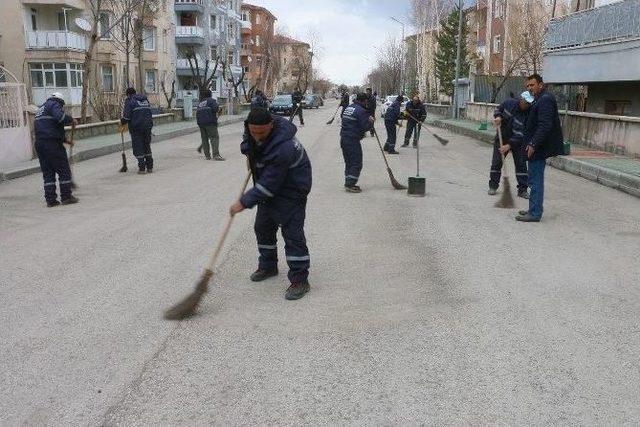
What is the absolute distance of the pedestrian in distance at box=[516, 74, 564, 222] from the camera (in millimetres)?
7664

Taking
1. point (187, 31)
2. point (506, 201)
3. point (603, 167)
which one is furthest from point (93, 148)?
point (187, 31)

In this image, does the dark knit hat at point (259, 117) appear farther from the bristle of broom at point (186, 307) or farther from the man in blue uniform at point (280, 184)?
the bristle of broom at point (186, 307)

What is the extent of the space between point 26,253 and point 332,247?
3.23 m

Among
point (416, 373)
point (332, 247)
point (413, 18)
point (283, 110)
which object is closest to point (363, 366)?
point (416, 373)

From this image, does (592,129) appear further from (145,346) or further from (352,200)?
(145,346)

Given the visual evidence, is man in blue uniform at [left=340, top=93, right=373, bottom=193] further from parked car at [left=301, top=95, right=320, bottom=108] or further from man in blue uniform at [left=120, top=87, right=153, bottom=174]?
parked car at [left=301, top=95, right=320, bottom=108]

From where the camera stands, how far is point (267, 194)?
187 inches

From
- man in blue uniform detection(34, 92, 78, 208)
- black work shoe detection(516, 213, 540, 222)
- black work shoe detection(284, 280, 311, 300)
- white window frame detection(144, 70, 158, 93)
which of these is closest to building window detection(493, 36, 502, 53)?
white window frame detection(144, 70, 158, 93)

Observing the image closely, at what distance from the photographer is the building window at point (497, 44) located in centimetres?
4311

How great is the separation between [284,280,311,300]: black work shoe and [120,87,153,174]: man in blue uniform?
8.31 m

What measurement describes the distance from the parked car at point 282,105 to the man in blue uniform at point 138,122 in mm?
24369

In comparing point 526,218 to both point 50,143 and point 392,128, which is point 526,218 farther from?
point 392,128

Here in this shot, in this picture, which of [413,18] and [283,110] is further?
[413,18]

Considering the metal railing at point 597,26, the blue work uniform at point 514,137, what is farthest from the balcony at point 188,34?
the blue work uniform at point 514,137
